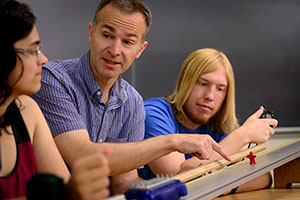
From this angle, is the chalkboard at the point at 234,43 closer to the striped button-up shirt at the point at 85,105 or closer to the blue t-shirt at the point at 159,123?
the blue t-shirt at the point at 159,123

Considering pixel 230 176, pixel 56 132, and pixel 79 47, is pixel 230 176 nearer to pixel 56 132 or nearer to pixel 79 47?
pixel 56 132

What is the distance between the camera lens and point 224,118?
221cm

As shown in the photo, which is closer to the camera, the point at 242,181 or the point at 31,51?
the point at 31,51

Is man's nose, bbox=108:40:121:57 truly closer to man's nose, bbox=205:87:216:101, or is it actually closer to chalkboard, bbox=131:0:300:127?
man's nose, bbox=205:87:216:101

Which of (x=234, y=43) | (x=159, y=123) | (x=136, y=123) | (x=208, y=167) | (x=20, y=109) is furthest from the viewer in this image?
(x=234, y=43)

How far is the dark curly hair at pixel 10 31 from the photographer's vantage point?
0.90 meters

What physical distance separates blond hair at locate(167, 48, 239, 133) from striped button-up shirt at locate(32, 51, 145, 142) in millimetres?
383

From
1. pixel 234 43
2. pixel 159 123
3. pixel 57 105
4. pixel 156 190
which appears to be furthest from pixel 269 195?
pixel 234 43

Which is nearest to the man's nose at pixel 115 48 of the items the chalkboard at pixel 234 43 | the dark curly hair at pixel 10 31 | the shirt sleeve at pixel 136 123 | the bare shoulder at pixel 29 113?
the shirt sleeve at pixel 136 123

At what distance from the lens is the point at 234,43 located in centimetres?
320

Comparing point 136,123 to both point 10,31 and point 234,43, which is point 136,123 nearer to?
point 10,31

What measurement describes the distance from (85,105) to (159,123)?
50 cm

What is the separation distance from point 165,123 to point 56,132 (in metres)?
0.72

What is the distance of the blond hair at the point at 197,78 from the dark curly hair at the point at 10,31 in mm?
1288
